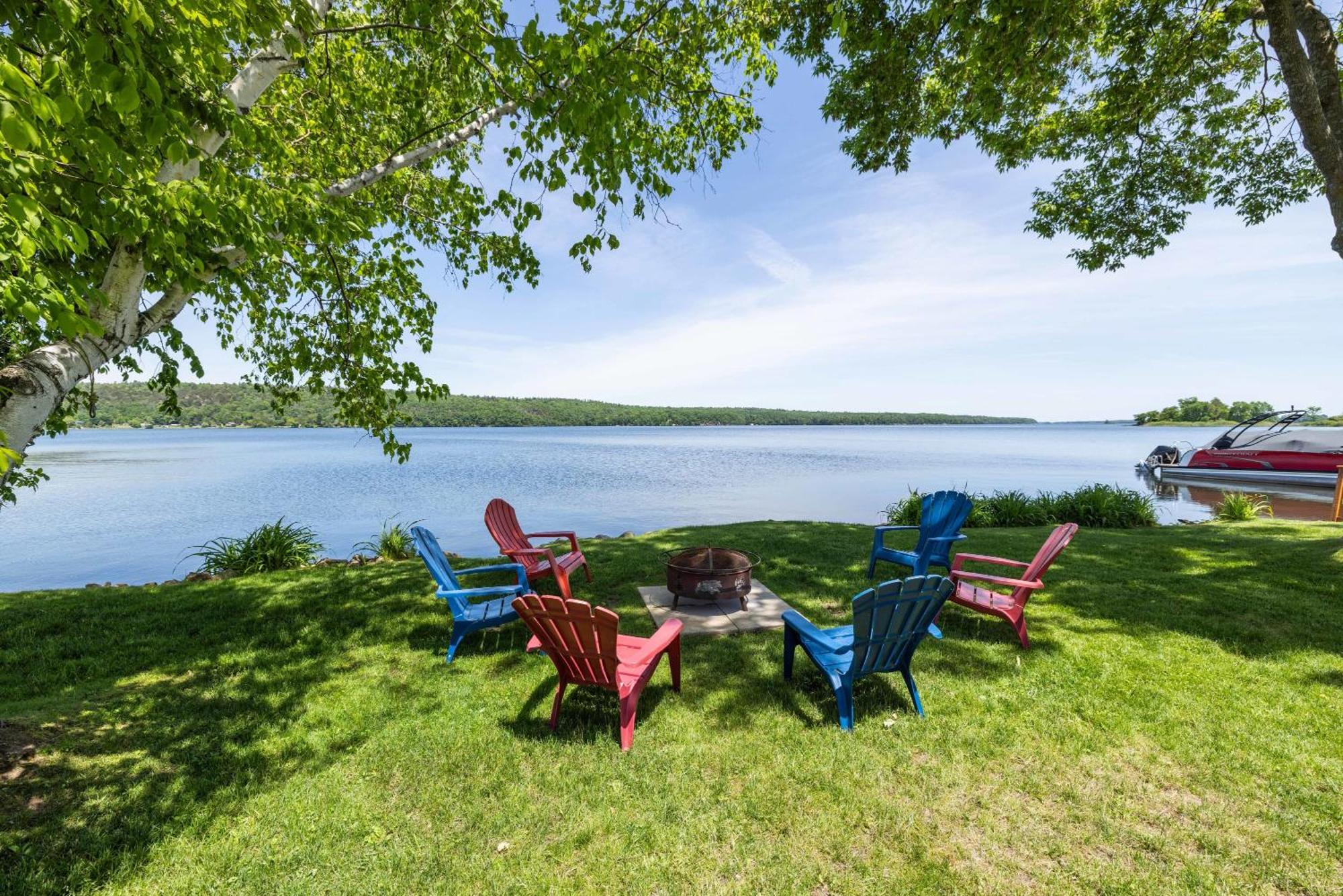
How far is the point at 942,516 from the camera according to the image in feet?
21.2

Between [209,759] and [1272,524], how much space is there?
54.5ft

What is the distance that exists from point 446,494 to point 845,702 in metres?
22.3

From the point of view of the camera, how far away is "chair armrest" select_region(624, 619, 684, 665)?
3.63 metres

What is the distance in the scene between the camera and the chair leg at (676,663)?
3.86 m

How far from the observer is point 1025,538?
9055mm

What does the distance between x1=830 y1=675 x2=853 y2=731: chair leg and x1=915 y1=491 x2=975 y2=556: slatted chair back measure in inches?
132

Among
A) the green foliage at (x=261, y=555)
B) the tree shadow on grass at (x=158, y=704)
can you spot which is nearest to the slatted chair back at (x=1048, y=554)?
the tree shadow on grass at (x=158, y=704)

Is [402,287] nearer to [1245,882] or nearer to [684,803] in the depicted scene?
[684,803]

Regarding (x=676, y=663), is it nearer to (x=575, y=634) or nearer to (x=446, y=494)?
(x=575, y=634)

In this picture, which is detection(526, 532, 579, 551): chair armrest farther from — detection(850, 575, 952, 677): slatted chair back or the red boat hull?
the red boat hull

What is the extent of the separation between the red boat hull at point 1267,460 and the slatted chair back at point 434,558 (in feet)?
89.5

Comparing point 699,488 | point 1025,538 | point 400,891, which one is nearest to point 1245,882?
point 400,891

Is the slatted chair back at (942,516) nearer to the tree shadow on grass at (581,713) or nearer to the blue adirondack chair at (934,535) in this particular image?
the blue adirondack chair at (934,535)

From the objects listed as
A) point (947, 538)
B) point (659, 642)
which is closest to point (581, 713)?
point (659, 642)
